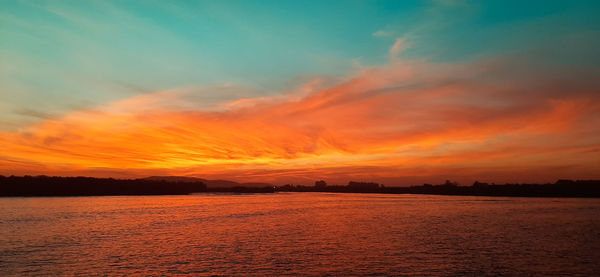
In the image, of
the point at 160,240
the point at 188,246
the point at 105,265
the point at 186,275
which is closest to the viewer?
the point at 186,275

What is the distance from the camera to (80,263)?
31.3 m

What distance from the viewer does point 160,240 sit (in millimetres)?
45094

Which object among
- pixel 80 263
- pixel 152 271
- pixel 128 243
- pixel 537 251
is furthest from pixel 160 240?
pixel 537 251

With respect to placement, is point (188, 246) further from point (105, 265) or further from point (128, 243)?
point (105, 265)

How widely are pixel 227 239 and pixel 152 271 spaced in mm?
17522

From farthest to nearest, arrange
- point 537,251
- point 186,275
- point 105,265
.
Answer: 1. point 537,251
2. point 105,265
3. point 186,275

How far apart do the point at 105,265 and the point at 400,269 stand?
2375 centimetres

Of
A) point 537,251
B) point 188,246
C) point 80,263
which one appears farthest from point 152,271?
point 537,251

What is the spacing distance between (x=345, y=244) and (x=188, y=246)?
17.2 m

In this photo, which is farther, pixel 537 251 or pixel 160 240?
pixel 160 240

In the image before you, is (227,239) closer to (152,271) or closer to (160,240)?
(160,240)

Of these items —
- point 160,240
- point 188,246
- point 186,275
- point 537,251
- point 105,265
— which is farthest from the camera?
point 160,240

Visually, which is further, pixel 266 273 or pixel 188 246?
pixel 188 246

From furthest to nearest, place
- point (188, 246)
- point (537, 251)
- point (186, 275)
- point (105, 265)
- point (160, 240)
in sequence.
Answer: point (160, 240), point (188, 246), point (537, 251), point (105, 265), point (186, 275)
